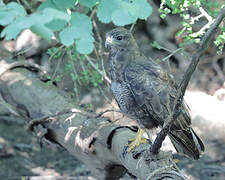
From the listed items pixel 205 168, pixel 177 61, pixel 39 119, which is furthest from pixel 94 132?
pixel 177 61

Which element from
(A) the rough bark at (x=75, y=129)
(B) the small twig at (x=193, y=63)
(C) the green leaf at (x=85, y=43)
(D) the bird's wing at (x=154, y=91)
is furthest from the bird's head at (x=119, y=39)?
(C) the green leaf at (x=85, y=43)

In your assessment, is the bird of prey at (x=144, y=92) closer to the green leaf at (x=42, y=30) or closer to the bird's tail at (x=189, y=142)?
the bird's tail at (x=189, y=142)

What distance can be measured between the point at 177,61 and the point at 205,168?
216 cm

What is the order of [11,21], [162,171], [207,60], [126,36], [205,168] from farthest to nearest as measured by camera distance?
[207,60] → [205,168] → [126,36] → [162,171] → [11,21]

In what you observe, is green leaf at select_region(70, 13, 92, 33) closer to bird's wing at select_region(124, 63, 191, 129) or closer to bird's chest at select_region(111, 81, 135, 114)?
bird's wing at select_region(124, 63, 191, 129)

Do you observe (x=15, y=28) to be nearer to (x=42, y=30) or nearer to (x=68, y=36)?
(x=42, y=30)

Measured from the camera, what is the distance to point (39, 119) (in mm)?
3426

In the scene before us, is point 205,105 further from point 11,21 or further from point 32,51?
point 11,21

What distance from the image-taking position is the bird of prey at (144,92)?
279cm

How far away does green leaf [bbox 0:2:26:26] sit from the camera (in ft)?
4.70

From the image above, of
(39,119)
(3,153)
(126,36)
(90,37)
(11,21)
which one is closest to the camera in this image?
(11,21)

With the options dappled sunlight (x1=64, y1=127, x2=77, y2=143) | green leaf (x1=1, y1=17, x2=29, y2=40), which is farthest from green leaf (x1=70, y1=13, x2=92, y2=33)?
dappled sunlight (x1=64, y1=127, x2=77, y2=143)

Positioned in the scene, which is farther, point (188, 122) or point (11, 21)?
point (188, 122)

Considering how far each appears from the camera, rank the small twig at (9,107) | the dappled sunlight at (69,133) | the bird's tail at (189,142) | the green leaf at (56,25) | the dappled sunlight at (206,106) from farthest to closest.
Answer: the dappled sunlight at (206,106) < the small twig at (9,107) < the dappled sunlight at (69,133) < the bird's tail at (189,142) < the green leaf at (56,25)
